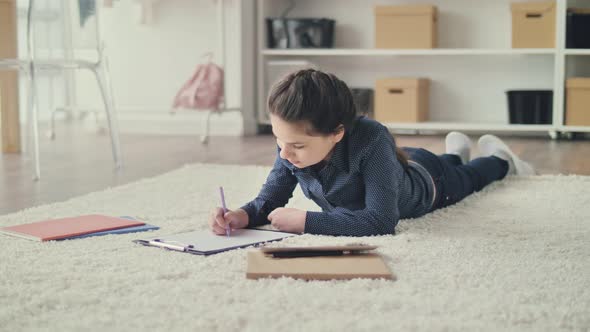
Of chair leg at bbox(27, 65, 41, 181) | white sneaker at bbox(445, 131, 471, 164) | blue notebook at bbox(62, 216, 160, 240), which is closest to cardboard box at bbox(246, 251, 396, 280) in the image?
blue notebook at bbox(62, 216, 160, 240)

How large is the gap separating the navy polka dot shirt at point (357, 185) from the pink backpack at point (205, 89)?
2529 mm

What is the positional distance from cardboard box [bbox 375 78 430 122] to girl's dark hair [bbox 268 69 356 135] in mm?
2732

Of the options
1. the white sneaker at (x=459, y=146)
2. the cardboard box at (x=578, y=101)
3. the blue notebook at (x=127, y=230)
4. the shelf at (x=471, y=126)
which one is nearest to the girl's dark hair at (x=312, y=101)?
the blue notebook at (x=127, y=230)

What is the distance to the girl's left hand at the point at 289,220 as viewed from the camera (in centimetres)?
169

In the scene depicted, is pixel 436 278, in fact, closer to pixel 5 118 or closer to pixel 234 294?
pixel 234 294

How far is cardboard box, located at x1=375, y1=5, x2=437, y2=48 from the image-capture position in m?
4.25

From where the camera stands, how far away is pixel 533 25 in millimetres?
4105

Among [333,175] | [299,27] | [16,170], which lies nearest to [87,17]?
[16,170]

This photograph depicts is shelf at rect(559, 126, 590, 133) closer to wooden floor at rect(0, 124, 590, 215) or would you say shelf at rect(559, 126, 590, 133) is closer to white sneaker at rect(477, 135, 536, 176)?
wooden floor at rect(0, 124, 590, 215)

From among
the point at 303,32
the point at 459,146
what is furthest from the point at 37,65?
the point at 303,32

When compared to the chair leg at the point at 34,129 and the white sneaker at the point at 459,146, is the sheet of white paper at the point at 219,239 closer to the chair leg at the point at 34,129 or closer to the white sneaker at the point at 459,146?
the white sneaker at the point at 459,146

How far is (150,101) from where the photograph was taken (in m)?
4.87

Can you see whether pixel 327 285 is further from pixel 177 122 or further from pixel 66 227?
pixel 177 122

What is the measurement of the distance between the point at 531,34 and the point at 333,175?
2.73 metres
